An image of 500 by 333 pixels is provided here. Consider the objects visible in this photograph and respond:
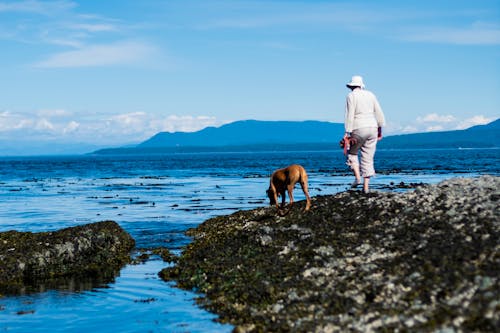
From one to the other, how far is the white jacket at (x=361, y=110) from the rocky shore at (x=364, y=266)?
84.9 inches

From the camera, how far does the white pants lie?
17359 mm

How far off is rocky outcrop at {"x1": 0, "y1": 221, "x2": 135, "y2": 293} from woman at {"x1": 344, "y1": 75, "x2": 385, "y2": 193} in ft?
25.9

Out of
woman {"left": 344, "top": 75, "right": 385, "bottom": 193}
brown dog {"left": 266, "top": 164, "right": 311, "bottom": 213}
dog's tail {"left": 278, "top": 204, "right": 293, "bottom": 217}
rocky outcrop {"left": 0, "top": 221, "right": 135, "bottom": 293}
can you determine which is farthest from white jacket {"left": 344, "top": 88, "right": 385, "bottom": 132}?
rocky outcrop {"left": 0, "top": 221, "right": 135, "bottom": 293}

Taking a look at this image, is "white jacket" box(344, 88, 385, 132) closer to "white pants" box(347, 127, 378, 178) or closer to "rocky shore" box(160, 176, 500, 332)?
"white pants" box(347, 127, 378, 178)

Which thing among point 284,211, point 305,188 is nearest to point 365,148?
point 305,188

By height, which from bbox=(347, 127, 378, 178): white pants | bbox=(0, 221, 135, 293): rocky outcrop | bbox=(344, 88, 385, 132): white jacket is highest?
bbox=(344, 88, 385, 132): white jacket

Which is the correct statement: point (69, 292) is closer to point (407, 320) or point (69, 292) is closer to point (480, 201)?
point (407, 320)

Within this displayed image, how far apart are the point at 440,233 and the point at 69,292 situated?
29.4 feet

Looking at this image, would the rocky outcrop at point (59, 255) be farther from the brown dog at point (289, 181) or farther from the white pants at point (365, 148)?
the white pants at point (365, 148)

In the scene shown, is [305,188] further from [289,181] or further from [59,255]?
[59,255]

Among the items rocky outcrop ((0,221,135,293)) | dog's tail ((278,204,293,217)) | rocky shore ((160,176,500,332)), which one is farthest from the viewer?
dog's tail ((278,204,293,217))

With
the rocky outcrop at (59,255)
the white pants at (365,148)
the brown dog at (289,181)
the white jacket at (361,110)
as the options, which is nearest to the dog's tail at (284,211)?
the brown dog at (289,181)

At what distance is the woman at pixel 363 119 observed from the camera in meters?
17.0

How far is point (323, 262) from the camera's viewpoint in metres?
13.1
